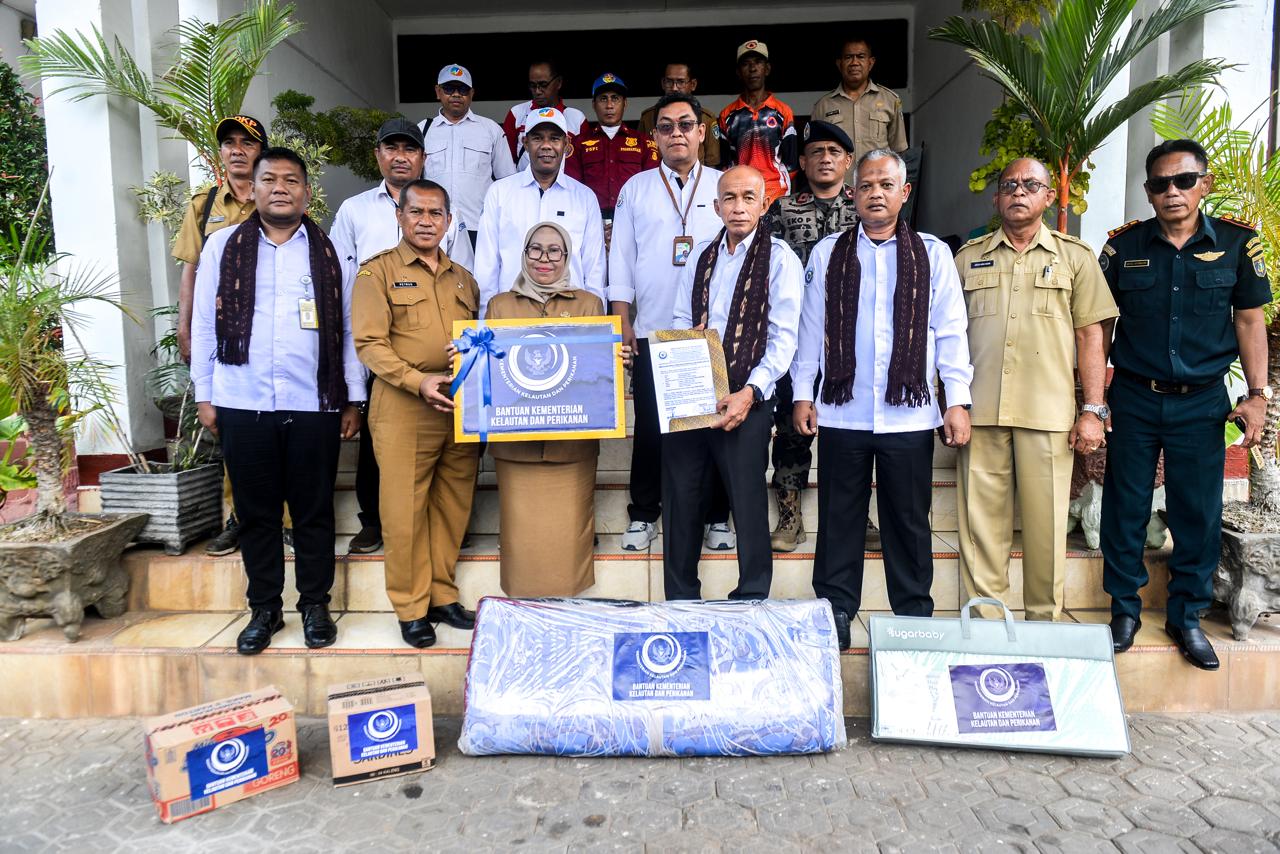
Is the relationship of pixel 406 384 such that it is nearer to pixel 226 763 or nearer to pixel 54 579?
pixel 226 763

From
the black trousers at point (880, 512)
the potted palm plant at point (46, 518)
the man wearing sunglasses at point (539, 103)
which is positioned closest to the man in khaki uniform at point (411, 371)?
the potted palm plant at point (46, 518)

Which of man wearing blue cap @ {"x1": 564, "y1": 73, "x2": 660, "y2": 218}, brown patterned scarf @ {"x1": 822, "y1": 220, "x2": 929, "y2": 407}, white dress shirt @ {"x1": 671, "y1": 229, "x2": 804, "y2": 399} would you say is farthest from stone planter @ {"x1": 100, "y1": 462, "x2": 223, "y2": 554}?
brown patterned scarf @ {"x1": 822, "y1": 220, "x2": 929, "y2": 407}

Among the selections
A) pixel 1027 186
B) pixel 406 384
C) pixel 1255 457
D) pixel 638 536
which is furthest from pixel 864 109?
pixel 406 384

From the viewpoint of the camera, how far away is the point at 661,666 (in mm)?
3139

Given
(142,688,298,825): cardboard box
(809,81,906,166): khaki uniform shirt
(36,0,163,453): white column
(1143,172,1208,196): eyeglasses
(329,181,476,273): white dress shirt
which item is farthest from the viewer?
(809,81,906,166): khaki uniform shirt

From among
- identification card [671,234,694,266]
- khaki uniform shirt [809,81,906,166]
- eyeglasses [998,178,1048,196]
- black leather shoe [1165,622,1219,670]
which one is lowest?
black leather shoe [1165,622,1219,670]

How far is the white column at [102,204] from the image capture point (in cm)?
456

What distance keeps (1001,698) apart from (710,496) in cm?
140

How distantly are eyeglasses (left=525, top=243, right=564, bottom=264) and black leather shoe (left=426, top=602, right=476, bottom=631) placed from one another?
5.45ft

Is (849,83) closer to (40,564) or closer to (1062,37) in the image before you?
(1062,37)

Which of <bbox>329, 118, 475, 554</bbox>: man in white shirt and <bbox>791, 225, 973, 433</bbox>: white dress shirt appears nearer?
<bbox>791, 225, 973, 433</bbox>: white dress shirt

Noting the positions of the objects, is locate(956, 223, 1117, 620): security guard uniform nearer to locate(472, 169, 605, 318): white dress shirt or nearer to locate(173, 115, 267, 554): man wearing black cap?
locate(472, 169, 605, 318): white dress shirt

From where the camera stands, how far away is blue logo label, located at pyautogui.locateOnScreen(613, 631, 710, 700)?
3115 mm

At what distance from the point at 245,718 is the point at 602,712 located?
1.31 meters
